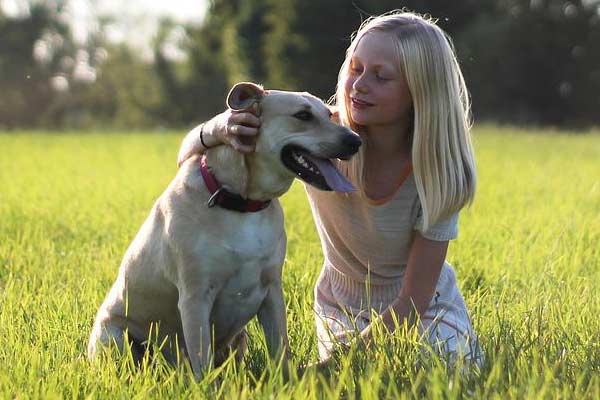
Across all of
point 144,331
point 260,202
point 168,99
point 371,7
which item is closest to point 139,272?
point 144,331

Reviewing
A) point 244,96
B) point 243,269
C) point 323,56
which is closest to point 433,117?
point 244,96

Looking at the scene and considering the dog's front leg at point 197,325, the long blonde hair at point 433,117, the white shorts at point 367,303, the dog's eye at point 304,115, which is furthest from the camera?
the white shorts at point 367,303

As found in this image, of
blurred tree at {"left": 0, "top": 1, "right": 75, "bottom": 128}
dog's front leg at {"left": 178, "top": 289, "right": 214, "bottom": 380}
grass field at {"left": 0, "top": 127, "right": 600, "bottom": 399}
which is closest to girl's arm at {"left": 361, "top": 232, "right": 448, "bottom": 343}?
grass field at {"left": 0, "top": 127, "right": 600, "bottom": 399}

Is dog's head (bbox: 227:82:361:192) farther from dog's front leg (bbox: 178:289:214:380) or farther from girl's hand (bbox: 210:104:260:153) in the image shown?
dog's front leg (bbox: 178:289:214:380)

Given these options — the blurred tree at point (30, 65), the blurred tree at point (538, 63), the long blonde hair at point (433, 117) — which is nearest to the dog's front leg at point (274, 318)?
the long blonde hair at point (433, 117)

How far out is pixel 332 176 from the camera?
3363mm

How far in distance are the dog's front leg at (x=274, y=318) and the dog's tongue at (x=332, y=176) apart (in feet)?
1.55

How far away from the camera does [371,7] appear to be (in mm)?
35688

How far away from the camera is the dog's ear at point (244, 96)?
3.36 m

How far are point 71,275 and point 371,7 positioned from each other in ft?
105

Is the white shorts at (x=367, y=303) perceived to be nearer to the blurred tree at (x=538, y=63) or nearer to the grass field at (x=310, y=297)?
the grass field at (x=310, y=297)

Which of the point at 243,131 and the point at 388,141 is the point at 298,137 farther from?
the point at 388,141

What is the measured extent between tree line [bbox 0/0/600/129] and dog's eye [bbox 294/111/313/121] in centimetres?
2656

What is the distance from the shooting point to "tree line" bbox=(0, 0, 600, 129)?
3588cm
